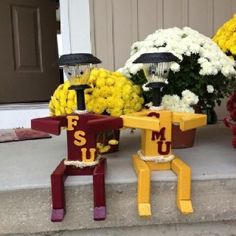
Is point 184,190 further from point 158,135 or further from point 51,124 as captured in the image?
point 51,124

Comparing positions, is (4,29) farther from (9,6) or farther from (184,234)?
(184,234)

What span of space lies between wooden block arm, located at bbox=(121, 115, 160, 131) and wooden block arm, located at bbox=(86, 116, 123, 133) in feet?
0.07

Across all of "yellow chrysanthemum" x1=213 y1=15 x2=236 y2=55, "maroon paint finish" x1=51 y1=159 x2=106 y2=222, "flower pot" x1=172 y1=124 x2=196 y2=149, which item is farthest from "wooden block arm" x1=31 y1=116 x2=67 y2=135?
"yellow chrysanthemum" x1=213 y1=15 x2=236 y2=55

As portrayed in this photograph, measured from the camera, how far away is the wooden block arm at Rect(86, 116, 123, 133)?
0.89 meters

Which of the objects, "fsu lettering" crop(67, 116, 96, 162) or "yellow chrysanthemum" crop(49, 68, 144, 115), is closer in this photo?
"fsu lettering" crop(67, 116, 96, 162)

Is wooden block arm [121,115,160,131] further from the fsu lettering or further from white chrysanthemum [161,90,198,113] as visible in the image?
white chrysanthemum [161,90,198,113]

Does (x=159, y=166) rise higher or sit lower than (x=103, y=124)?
lower

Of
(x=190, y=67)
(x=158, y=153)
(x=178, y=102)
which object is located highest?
(x=190, y=67)

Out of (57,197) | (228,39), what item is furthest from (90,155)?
(228,39)

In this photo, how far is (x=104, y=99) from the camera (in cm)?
111

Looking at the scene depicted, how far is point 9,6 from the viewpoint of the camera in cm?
245

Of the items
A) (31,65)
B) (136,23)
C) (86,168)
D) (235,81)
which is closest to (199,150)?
(235,81)

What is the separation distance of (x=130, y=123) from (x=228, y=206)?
1.10 feet

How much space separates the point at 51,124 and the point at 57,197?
181mm
